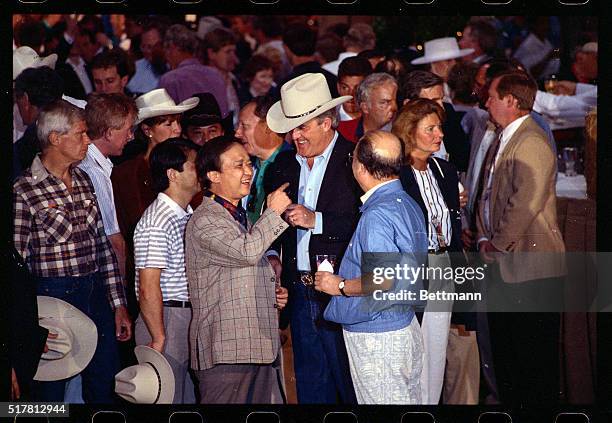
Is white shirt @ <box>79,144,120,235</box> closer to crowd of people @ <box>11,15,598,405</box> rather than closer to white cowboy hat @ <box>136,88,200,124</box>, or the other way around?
crowd of people @ <box>11,15,598,405</box>

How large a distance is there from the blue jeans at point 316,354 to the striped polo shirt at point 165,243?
1.68 ft

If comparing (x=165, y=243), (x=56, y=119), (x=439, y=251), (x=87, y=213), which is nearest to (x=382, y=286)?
(x=439, y=251)

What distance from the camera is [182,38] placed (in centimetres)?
646

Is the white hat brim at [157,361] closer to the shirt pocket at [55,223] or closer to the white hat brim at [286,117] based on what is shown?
the shirt pocket at [55,223]

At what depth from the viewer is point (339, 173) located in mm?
6285

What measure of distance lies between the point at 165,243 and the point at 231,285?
0.35 meters

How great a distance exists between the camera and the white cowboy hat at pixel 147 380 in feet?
20.8

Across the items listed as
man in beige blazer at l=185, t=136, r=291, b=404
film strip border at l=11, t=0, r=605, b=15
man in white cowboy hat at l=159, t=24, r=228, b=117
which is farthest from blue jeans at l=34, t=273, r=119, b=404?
film strip border at l=11, t=0, r=605, b=15

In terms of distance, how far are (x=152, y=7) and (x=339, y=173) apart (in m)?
1.10

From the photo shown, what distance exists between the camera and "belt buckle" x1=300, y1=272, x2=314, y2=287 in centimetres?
632

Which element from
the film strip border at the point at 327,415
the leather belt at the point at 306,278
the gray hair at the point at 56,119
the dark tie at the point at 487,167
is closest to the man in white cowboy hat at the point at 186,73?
the gray hair at the point at 56,119

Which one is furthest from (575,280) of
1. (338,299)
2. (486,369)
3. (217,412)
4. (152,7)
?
(152,7)

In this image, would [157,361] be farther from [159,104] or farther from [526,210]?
[526,210]

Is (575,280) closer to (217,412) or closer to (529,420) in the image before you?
(529,420)
